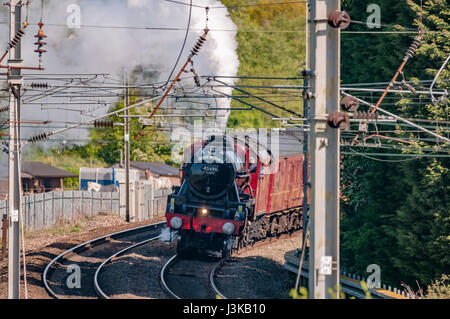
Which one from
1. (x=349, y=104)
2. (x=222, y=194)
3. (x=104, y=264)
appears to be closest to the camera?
(x=349, y=104)

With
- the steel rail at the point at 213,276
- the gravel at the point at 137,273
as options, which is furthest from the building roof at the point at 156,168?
the steel rail at the point at 213,276

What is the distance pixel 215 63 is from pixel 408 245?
25.8 metres

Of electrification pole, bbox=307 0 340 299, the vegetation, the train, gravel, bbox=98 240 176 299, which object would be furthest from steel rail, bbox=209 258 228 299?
electrification pole, bbox=307 0 340 299

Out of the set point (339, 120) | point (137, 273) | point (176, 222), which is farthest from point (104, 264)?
point (339, 120)

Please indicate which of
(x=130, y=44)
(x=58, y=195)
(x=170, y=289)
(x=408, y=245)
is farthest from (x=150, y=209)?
(x=408, y=245)

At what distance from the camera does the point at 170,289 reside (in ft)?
52.2

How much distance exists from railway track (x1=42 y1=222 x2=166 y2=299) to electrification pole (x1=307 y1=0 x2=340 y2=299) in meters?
7.00

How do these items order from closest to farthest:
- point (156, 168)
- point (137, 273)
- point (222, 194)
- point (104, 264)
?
point (137, 273), point (222, 194), point (104, 264), point (156, 168)

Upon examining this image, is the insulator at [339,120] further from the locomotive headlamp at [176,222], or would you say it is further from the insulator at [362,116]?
the locomotive headlamp at [176,222]

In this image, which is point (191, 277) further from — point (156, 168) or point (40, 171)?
point (156, 168)

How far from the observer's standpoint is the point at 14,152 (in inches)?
563

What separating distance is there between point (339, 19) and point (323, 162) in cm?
215

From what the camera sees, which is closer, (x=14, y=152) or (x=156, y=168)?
(x=14, y=152)
